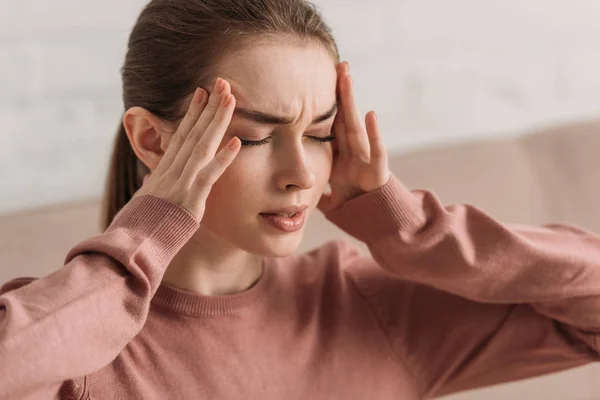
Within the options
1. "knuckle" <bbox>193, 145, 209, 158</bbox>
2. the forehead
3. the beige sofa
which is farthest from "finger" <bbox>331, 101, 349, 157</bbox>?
the beige sofa

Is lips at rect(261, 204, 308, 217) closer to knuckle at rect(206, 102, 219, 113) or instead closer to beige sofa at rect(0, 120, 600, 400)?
knuckle at rect(206, 102, 219, 113)

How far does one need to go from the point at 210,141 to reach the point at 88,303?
22 cm

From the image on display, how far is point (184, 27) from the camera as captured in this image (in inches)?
40.0

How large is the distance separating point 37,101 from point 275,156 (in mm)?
740

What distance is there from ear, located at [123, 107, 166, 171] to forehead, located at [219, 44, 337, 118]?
0.12 metres

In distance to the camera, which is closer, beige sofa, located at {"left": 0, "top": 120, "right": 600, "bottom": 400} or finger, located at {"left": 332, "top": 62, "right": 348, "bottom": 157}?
finger, located at {"left": 332, "top": 62, "right": 348, "bottom": 157}

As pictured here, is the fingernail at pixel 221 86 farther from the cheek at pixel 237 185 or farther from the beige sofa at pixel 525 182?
the beige sofa at pixel 525 182

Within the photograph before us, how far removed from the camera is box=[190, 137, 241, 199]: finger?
37.4 inches

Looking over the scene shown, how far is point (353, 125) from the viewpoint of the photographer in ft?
3.62

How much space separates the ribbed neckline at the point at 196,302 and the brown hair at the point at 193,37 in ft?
0.73

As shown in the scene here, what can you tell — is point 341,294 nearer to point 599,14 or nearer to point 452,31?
point 452,31

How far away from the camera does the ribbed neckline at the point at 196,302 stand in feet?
3.57

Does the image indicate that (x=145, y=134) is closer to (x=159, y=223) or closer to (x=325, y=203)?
(x=159, y=223)

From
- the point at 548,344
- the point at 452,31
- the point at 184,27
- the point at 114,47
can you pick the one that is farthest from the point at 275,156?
the point at 452,31
